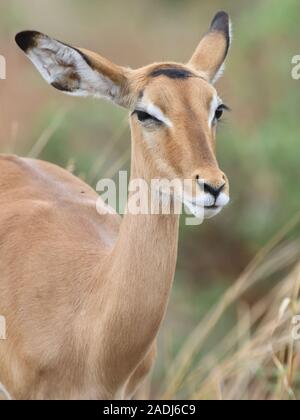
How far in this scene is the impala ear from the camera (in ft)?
14.1

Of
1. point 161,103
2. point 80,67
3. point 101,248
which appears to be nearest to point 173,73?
point 161,103

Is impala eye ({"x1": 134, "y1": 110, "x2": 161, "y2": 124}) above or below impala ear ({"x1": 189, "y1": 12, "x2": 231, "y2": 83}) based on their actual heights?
below

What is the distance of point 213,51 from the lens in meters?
4.41

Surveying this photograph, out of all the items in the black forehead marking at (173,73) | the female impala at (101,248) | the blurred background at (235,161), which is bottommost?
the blurred background at (235,161)

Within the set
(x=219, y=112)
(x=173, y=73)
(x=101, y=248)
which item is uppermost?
(x=173, y=73)

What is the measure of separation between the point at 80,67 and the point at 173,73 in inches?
14.3

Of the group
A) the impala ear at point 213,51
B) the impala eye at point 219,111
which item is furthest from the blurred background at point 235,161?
the impala eye at point 219,111

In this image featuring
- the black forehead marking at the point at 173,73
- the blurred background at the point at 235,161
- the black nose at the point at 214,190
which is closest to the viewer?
the black nose at the point at 214,190

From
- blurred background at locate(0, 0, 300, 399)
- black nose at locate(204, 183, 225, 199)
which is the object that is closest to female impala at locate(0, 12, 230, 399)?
black nose at locate(204, 183, 225, 199)

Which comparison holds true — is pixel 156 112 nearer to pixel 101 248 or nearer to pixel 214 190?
pixel 214 190

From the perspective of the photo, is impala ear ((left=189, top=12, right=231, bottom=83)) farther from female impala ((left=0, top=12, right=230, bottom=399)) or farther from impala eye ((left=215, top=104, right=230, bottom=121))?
impala eye ((left=215, top=104, right=230, bottom=121))

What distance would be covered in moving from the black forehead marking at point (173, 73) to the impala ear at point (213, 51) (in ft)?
0.89

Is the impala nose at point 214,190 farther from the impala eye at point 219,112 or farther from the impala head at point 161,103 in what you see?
the impala eye at point 219,112

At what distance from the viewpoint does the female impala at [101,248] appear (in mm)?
3855
